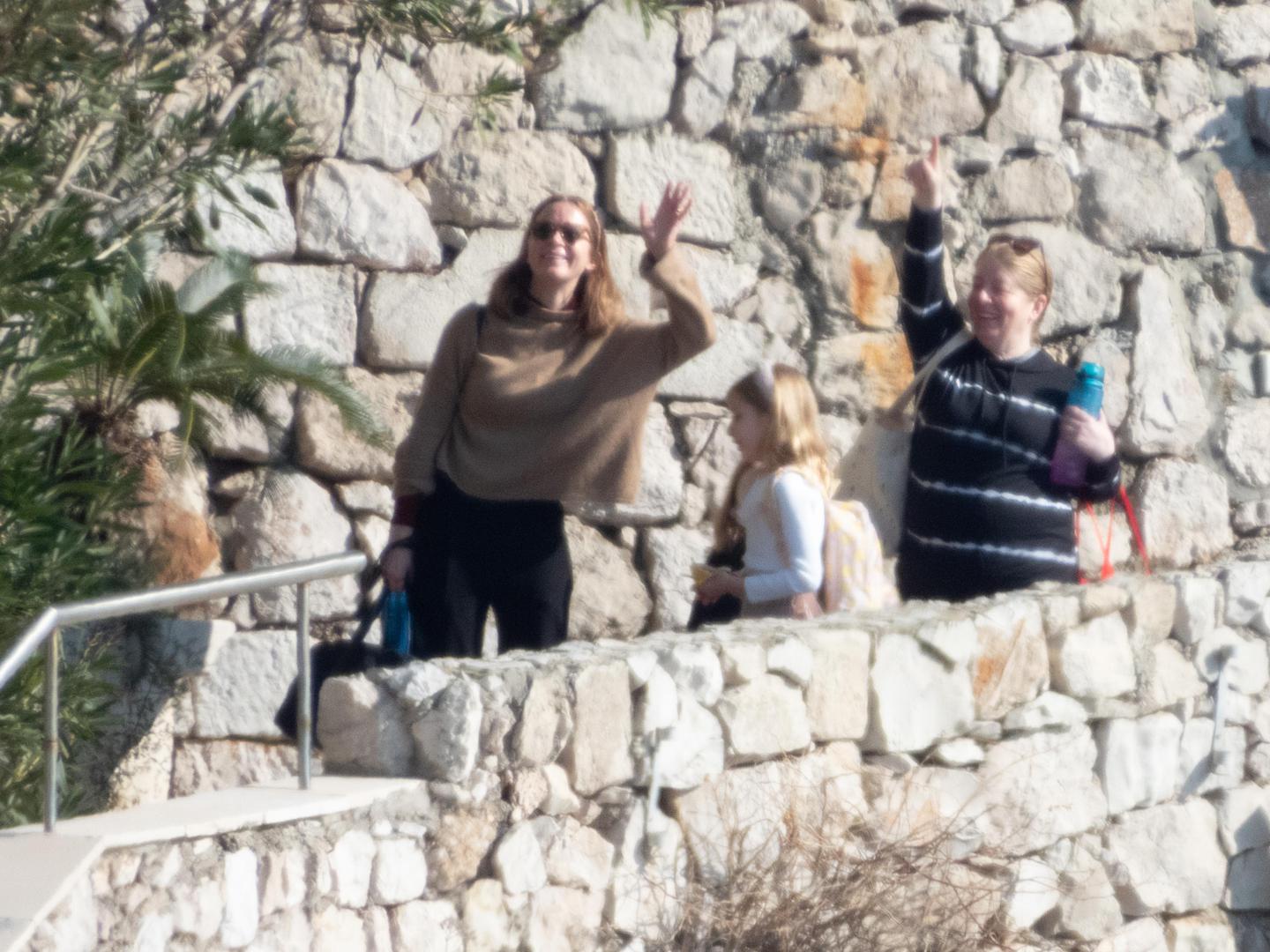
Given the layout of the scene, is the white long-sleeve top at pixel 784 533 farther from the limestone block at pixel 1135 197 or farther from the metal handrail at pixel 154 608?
the limestone block at pixel 1135 197

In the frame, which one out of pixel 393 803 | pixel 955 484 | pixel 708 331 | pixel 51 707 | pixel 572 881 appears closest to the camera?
pixel 51 707

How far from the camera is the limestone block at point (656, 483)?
530cm

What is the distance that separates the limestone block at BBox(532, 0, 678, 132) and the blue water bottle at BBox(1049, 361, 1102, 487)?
163cm

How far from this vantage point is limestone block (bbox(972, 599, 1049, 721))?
170 inches

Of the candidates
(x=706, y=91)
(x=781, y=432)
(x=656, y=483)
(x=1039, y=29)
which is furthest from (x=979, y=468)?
(x=1039, y=29)

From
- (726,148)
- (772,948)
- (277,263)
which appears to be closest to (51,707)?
(772,948)

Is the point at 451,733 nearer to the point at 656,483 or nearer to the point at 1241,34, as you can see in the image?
the point at 656,483

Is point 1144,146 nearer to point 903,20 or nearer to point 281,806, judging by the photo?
point 903,20

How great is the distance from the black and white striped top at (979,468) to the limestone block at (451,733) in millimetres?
1566

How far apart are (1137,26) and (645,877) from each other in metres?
3.80

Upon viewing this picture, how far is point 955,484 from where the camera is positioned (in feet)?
14.4

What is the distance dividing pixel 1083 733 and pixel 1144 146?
238 cm

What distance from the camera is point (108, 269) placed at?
12.5 feet

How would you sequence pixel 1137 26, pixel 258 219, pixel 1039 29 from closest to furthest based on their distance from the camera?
1. pixel 258 219
2. pixel 1039 29
3. pixel 1137 26
